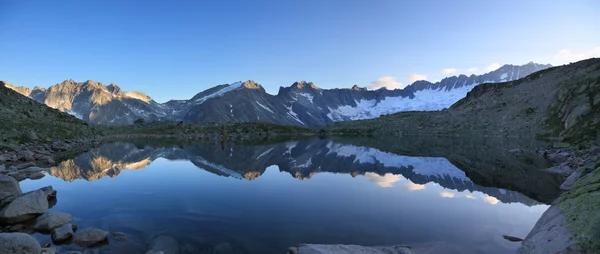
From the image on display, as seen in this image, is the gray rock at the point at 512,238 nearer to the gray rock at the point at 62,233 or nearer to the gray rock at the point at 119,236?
the gray rock at the point at 119,236

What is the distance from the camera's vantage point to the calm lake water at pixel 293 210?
14.6 meters

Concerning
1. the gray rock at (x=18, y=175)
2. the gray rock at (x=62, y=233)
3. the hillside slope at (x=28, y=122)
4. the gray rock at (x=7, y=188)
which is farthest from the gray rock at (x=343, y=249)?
the hillside slope at (x=28, y=122)

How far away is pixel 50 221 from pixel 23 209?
6.74 feet

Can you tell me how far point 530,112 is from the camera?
118 metres

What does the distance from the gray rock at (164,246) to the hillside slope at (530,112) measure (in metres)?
60.0

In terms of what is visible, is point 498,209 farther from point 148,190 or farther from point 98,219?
point 148,190

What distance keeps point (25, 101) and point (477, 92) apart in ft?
730

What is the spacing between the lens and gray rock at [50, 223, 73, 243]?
1422 cm

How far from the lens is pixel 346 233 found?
1538 centimetres

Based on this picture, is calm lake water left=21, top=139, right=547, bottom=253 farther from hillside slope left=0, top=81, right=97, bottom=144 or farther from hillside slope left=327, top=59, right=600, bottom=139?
hillside slope left=327, top=59, right=600, bottom=139

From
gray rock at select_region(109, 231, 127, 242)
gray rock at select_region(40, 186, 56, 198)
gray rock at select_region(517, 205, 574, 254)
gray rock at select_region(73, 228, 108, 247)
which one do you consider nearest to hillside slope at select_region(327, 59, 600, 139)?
gray rock at select_region(517, 205, 574, 254)

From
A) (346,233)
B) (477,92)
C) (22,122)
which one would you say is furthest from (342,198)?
(477,92)

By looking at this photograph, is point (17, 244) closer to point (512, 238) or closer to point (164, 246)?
point (164, 246)

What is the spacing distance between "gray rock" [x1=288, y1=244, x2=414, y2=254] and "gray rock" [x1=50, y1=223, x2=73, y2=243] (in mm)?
10877
